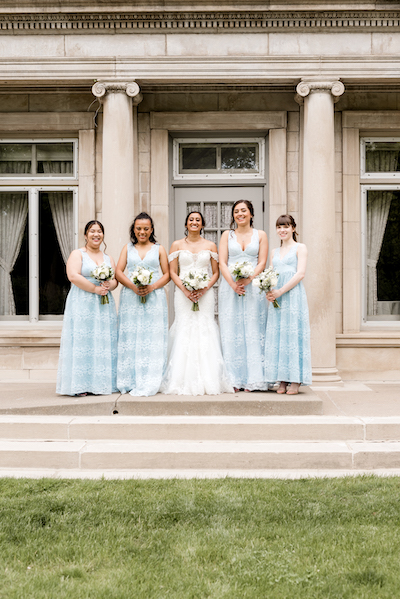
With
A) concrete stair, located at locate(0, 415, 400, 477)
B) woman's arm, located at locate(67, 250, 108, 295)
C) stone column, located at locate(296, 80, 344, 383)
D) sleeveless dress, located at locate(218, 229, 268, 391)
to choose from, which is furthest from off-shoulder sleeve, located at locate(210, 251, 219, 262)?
stone column, located at locate(296, 80, 344, 383)

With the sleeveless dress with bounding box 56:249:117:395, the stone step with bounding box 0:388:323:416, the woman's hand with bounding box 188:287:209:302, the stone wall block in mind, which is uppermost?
the woman's hand with bounding box 188:287:209:302

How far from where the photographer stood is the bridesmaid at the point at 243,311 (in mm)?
6793

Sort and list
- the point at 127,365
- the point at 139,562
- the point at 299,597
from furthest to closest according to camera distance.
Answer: the point at 127,365 → the point at 139,562 → the point at 299,597

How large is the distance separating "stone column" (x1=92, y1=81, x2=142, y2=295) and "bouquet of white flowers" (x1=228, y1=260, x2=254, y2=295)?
237cm

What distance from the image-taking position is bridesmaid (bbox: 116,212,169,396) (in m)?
6.72

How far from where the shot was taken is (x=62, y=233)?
986cm

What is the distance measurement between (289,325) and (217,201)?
3.76 m

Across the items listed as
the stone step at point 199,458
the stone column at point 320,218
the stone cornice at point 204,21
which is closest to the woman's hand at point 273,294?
the stone step at point 199,458

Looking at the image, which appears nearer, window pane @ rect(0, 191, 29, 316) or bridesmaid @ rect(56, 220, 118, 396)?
bridesmaid @ rect(56, 220, 118, 396)

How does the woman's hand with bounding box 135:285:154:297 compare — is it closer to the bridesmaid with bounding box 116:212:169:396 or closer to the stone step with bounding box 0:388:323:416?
the bridesmaid with bounding box 116:212:169:396

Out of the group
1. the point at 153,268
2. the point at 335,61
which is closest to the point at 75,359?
the point at 153,268

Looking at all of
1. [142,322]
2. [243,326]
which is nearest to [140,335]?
[142,322]

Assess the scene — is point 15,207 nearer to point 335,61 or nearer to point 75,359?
point 75,359

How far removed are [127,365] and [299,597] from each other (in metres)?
4.02
